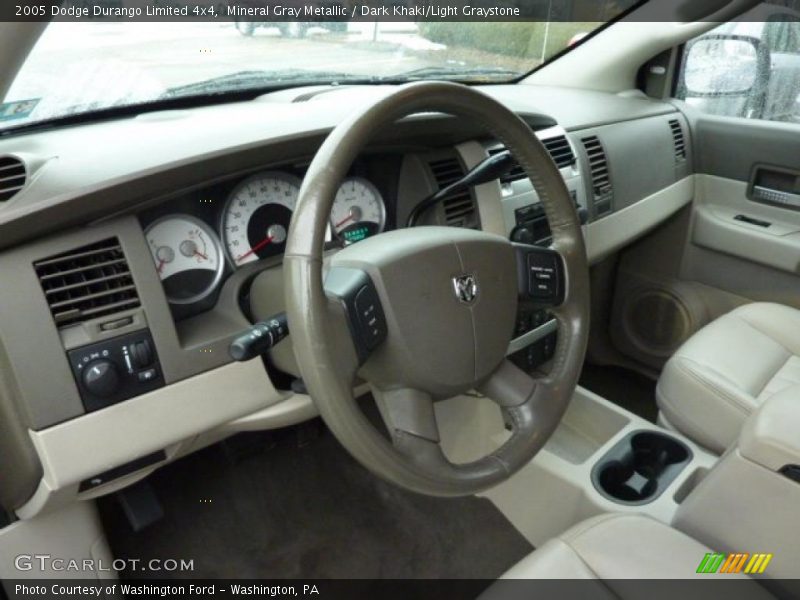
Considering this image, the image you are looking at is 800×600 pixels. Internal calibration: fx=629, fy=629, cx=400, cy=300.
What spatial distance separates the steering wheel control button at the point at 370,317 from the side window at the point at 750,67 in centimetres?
179

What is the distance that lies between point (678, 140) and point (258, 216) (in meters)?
1.63

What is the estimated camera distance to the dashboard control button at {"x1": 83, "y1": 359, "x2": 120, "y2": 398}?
0.89m

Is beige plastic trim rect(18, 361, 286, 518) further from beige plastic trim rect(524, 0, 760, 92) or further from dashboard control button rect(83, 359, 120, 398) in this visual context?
beige plastic trim rect(524, 0, 760, 92)

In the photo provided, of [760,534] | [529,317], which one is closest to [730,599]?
[760,534]

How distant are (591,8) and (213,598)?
202 centimetres

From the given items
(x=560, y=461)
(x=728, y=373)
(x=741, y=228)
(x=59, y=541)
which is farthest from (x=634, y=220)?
(x=59, y=541)

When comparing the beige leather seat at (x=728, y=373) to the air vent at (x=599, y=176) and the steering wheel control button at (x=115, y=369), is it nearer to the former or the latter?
the air vent at (x=599, y=176)

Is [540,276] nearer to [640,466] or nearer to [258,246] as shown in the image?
[258,246]

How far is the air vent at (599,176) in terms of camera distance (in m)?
1.75

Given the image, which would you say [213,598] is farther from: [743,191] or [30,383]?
[743,191]

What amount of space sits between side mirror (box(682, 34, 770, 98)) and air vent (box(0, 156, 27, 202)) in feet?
6.88

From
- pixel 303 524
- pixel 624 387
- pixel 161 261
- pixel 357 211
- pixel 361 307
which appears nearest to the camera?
pixel 361 307

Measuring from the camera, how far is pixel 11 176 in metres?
0.86

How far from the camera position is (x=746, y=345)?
160 centimetres
